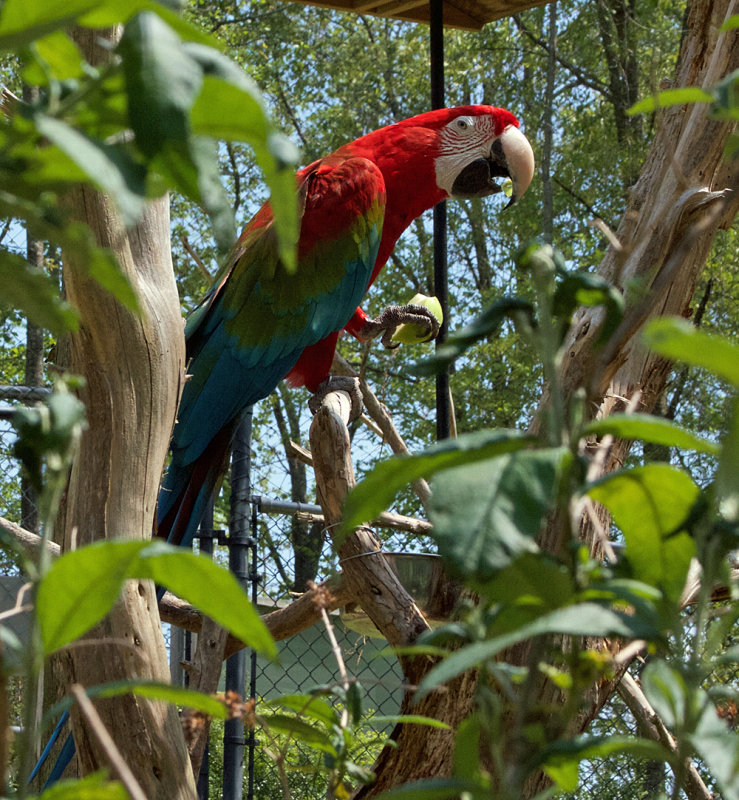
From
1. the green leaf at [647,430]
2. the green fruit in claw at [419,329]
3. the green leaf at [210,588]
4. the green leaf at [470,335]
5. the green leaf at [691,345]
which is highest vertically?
the green fruit in claw at [419,329]

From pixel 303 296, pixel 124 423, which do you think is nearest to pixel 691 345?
pixel 124 423

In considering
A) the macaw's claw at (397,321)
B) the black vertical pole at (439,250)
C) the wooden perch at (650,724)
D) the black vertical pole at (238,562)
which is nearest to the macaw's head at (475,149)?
the black vertical pole at (439,250)

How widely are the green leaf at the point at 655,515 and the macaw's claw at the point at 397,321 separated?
135cm

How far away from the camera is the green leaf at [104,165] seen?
0.70 ft

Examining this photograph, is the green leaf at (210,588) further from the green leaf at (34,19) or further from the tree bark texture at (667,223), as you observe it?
the tree bark texture at (667,223)

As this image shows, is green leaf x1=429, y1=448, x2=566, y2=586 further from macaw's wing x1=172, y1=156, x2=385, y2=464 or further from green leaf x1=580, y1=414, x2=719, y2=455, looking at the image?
macaw's wing x1=172, y1=156, x2=385, y2=464

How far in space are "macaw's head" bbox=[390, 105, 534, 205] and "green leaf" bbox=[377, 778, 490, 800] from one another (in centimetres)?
185

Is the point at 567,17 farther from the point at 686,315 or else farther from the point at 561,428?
the point at 561,428

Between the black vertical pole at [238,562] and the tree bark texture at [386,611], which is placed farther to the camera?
the black vertical pole at [238,562]

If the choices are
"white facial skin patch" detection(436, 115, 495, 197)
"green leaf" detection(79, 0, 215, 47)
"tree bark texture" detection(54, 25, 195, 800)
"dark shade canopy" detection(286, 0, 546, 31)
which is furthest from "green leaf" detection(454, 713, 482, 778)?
"dark shade canopy" detection(286, 0, 546, 31)

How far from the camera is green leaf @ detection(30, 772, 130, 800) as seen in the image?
0.80 feet

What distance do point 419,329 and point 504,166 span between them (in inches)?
28.8

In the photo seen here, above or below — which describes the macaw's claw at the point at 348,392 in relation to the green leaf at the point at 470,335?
above

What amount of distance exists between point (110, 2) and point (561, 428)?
0.17m
